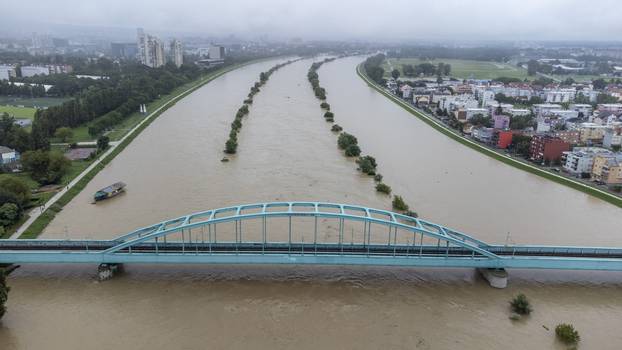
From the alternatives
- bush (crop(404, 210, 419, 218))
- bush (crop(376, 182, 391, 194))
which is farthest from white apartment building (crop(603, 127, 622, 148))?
bush (crop(404, 210, 419, 218))

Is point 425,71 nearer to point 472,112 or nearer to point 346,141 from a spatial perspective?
point 472,112

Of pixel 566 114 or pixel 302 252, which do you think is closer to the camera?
pixel 302 252

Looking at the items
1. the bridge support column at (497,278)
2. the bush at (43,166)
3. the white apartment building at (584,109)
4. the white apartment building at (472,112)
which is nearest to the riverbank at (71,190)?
the bush at (43,166)

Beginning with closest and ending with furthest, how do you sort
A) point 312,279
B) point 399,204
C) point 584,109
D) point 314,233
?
point 312,279, point 314,233, point 399,204, point 584,109

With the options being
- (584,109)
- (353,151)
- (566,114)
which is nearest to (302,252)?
(353,151)

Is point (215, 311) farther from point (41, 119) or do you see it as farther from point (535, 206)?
point (41, 119)

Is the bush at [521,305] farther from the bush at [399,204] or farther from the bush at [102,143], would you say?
the bush at [102,143]

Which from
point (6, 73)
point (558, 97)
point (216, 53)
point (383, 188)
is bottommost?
point (383, 188)
